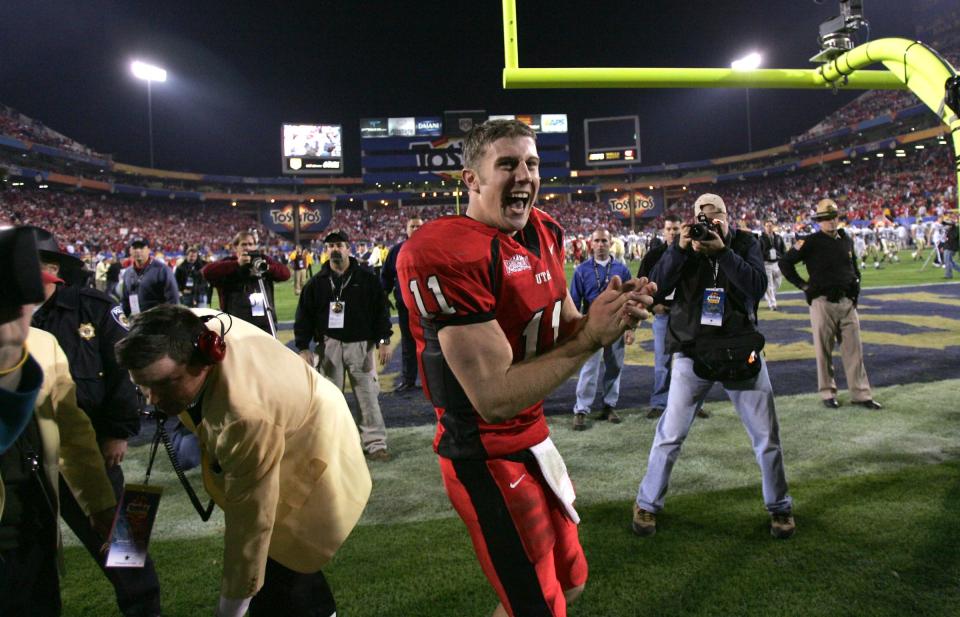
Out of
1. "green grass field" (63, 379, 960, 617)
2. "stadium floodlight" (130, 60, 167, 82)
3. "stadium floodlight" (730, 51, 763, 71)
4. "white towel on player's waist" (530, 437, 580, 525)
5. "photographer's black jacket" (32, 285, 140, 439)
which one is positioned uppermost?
"stadium floodlight" (130, 60, 167, 82)

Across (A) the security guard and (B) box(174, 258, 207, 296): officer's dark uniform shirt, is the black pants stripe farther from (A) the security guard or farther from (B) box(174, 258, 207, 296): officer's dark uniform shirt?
(B) box(174, 258, 207, 296): officer's dark uniform shirt

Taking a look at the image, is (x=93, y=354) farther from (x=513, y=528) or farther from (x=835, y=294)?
(x=835, y=294)

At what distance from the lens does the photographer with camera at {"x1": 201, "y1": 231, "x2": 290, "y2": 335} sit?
20.5ft

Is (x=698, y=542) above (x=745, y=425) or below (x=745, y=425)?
below

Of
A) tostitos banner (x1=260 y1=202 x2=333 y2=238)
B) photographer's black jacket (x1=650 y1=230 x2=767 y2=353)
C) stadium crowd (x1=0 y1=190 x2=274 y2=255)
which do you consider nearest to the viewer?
photographer's black jacket (x1=650 y1=230 x2=767 y2=353)

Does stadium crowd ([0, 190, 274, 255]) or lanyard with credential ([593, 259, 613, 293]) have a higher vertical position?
stadium crowd ([0, 190, 274, 255])

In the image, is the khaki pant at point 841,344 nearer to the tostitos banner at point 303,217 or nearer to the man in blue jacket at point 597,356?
the man in blue jacket at point 597,356

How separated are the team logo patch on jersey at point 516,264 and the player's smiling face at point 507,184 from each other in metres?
0.14

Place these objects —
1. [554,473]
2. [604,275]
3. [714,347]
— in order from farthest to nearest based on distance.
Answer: [604,275]
[714,347]
[554,473]

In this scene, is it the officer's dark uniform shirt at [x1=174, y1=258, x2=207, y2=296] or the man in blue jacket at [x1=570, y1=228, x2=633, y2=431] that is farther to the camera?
the officer's dark uniform shirt at [x1=174, y1=258, x2=207, y2=296]

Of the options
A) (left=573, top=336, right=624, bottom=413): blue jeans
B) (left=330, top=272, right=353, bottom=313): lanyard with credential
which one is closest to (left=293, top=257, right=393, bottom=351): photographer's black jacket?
(left=330, top=272, right=353, bottom=313): lanyard with credential

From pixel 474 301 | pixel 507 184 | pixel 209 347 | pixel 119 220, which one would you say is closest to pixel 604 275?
pixel 507 184

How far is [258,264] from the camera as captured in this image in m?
6.22

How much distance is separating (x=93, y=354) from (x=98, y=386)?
0.56ft
